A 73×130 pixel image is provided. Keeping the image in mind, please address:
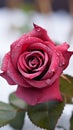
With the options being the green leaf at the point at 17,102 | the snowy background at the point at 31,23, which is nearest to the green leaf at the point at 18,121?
the green leaf at the point at 17,102

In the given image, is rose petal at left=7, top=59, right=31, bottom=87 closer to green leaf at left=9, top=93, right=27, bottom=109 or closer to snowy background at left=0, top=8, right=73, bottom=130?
green leaf at left=9, top=93, right=27, bottom=109

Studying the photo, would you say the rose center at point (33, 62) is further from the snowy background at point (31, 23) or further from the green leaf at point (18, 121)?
the snowy background at point (31, 23)

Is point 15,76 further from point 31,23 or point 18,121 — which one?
point 31,23

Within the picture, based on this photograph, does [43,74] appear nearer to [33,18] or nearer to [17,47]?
[17,47]

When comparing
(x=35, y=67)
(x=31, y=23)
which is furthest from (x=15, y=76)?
(x=31, y=23)

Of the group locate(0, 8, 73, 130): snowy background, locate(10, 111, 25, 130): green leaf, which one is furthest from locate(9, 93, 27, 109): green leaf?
locate(0, 8, 73, 130): snowy background

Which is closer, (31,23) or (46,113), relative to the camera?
(46,113)

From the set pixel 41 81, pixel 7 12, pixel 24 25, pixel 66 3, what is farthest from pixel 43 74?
pixel 66 3
